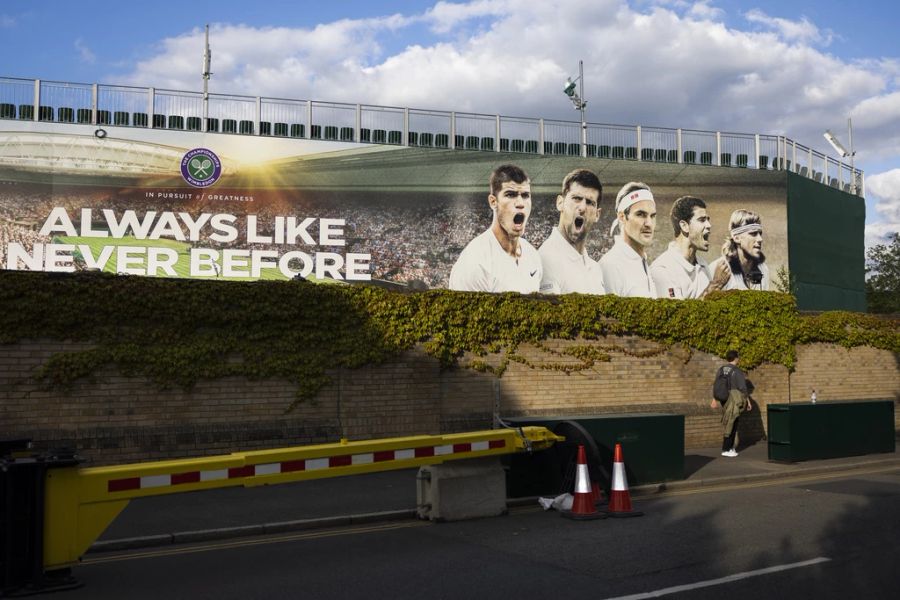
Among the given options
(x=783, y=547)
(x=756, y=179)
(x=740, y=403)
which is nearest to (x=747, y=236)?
(x=756, y=179)

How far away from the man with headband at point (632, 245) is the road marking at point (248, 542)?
23171mm

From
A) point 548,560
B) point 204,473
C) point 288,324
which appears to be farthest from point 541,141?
point 204,473

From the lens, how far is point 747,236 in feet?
114

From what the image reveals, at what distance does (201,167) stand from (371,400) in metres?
15.7

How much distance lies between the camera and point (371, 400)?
50.8ft

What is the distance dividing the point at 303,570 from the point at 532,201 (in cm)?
2480

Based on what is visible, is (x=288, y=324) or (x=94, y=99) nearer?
(x=288, y=324)

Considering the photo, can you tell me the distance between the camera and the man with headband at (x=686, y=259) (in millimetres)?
33469

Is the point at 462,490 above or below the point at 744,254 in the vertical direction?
below

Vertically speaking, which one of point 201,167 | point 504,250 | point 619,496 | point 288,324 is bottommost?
point 619,496

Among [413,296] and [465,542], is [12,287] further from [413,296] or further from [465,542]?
[465,542]

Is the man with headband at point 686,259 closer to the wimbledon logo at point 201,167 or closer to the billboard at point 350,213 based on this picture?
the billboard at point 350,213

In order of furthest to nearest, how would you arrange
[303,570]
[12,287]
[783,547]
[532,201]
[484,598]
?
[532,201], [12,287], [783,547], [303,570], [484,598]

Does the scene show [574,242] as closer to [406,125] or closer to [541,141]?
[541,141]
